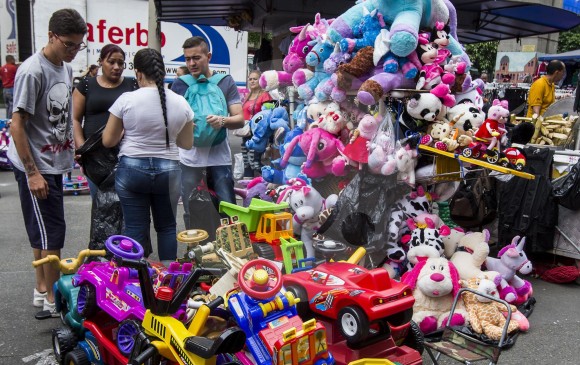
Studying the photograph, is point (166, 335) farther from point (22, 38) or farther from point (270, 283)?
point (22, 38)

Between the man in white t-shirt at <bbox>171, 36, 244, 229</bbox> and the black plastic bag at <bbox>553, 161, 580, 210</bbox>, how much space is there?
9.43 ft

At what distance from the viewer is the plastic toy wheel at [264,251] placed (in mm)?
3748

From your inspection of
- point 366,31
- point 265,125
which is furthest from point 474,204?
point 265,125

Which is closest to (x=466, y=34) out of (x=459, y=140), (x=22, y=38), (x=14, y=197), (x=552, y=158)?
(x=552, y=158)

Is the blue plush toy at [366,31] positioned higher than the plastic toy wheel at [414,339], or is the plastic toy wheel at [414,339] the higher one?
the blue plush toy at [366,31]

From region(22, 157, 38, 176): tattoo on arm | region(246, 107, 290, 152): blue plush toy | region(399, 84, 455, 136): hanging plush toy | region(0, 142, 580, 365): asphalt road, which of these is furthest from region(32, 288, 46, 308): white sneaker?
region(246, 107, 290, 152): blue plush toy

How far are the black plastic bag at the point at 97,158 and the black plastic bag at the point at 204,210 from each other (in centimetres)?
89

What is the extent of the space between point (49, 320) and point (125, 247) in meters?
1.32

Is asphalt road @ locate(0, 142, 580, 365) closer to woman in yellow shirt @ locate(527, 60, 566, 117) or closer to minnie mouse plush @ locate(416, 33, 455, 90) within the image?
minnie mouse plush @ locate(416, 33, 455, 90)

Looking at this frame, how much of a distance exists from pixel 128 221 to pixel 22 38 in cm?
1902

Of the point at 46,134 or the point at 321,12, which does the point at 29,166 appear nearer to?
the point at 46,134

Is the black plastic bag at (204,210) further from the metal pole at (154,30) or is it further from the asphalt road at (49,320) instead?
the metal pole at (154,30)

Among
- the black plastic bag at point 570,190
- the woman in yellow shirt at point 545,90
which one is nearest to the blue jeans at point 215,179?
the black plastic bag at point 570,190

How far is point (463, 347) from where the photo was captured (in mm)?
2826
